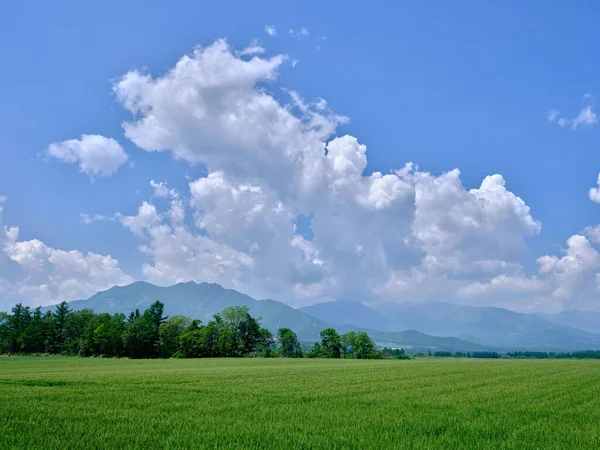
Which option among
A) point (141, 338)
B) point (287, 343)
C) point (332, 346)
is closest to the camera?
point (141, 338)

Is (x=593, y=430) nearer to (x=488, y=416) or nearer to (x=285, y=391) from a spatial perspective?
(x=488, y=416)

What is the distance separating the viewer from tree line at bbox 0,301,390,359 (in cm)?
11688

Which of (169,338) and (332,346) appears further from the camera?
(332,346)

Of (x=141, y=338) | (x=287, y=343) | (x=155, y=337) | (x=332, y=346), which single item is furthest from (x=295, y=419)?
(x=287, y=343)

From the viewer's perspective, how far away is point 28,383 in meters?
28.6

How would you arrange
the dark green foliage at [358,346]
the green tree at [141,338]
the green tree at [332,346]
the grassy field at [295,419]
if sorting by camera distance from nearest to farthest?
1. the grassy field at [295,419]
2. the green tree at [141,338]
3. the dark green foliage at [358,346]
4. the green tree at [332,346]

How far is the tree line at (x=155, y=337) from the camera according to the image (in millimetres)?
116875

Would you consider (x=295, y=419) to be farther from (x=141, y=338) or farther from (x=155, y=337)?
(x=155, y=337)

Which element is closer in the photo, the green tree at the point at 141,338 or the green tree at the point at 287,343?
the green tree at the point at 141,338

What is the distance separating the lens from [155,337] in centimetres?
11925

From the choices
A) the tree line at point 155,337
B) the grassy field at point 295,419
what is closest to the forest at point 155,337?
the tree line at point 155,337

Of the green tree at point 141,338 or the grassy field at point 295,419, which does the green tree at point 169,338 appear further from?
the grassy field at point 295,419

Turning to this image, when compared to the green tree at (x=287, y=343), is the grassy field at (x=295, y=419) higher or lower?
higher

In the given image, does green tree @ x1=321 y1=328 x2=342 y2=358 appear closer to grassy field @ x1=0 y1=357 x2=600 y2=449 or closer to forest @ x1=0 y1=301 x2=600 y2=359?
forest @ x1=0 y1=301 x2=600 y2=359
